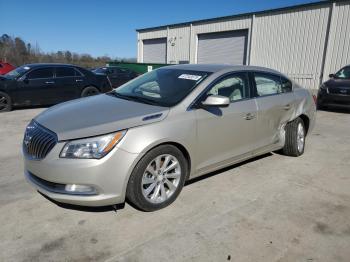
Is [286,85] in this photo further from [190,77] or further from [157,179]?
[157,179]

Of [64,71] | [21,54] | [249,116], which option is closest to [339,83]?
[249,116]

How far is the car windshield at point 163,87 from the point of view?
3594 millimetres

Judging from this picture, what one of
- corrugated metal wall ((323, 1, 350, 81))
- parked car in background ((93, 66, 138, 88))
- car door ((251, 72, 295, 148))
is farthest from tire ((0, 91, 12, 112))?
corrugated metal wall ((323, 1, 350, 81))

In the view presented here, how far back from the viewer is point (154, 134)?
3.03 meters

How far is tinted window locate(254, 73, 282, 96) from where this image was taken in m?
4.35

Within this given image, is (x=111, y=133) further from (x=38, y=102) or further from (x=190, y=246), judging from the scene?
(x=38, y=102)

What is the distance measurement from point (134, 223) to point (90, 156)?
2.64 feet

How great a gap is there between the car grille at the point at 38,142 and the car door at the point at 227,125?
1.54m

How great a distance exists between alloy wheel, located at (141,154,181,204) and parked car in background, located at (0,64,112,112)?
294 inches

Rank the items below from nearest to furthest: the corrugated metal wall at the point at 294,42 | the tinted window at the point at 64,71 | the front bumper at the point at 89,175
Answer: the front bumper at the point at 89,175 < the tinted window at the point at 64,71 < the corrugated metal wall at the point at 294,42

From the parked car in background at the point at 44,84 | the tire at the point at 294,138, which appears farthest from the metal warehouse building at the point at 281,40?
the tire at the point at 294,138

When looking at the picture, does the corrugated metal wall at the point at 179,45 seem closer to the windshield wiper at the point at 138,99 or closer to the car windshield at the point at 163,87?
the car windshield at the point at 163,87

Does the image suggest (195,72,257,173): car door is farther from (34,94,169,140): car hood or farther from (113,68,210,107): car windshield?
(34,94,169,140): car hood

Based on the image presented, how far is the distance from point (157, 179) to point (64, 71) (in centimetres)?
789
